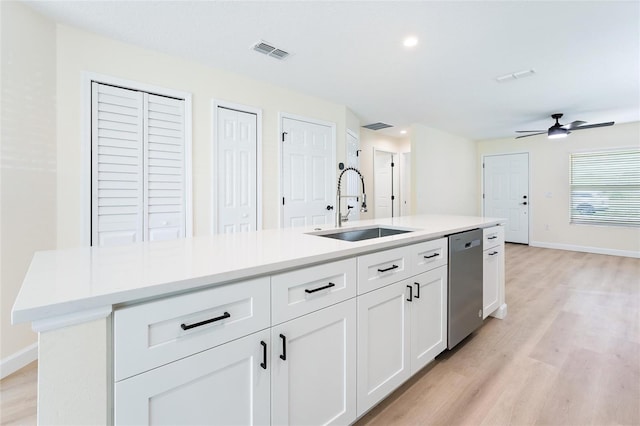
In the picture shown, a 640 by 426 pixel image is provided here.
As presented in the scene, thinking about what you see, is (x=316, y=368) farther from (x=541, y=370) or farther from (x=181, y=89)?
(x=181, y=89)

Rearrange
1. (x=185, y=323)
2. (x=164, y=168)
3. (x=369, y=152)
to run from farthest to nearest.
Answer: (x=369, y=152) < (x=164, y=168) < (x=185, y=323)

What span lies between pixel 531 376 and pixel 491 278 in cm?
85

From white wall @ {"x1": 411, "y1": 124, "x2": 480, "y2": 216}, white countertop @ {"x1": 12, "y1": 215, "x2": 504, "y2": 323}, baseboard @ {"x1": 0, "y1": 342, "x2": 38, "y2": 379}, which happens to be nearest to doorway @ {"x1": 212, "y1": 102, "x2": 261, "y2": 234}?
baseboard @ {"x1": 0, "y1": 342, "x2": 38, "y2": 379}

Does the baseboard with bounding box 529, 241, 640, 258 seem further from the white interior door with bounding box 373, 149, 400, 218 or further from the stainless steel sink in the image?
the stainless steel sink

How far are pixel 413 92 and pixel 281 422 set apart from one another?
3864 mm

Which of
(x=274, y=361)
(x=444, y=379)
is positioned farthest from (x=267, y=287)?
(x=444, y=379)

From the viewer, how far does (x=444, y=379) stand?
184 cm

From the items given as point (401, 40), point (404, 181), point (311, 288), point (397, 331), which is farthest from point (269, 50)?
point (404, 181)

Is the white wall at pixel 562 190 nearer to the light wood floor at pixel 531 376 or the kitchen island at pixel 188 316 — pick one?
the light wood floor at pixel 531 376

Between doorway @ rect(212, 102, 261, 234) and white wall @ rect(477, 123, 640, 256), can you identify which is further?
white wall @ rect(477, 123, 640, 256)

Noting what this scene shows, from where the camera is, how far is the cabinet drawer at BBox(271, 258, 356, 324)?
1075 millimetres

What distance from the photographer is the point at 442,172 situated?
6160 millimetres

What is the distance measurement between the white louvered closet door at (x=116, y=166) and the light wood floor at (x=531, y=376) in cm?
114

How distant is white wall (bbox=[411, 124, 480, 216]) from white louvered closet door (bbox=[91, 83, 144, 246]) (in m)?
4.36
